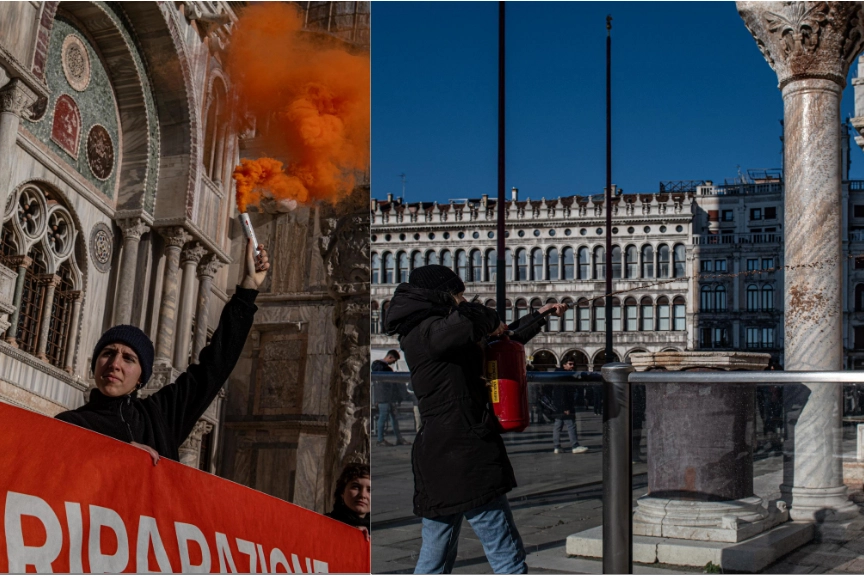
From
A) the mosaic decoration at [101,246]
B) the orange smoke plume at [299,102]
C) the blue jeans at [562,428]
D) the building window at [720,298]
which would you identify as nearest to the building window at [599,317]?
the building window at [720,298]

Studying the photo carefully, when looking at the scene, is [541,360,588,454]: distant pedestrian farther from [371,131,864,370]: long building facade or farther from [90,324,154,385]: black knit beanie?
[371,131,864,370]: long building facade

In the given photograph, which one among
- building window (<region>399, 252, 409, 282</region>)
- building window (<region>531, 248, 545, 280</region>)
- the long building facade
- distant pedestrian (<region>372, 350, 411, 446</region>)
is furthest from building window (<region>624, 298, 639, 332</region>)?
distant pedestrian (<region>372, 350, 411, 446</region>)

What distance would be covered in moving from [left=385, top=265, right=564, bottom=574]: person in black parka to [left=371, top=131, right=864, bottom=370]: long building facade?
38616mm

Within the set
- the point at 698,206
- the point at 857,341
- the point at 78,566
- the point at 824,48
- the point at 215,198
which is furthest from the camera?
the point at 698,206

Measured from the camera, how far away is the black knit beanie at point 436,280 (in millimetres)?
2893

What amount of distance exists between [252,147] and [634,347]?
41.1m

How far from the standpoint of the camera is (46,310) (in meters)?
3.19

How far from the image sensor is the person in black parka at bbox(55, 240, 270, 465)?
10.2ft

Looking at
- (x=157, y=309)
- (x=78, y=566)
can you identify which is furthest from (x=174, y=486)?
(x=157, y=309)

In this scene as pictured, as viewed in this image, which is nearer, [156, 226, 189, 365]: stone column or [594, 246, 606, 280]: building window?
[156, 226, 189, 365]: stone column

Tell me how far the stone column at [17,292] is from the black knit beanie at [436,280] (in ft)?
4.20

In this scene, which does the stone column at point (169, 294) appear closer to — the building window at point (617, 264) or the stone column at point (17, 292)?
the stone column at point (17, 292)

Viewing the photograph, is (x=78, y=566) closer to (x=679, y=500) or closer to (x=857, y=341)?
(x=679, y=500)

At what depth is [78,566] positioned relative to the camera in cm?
289
